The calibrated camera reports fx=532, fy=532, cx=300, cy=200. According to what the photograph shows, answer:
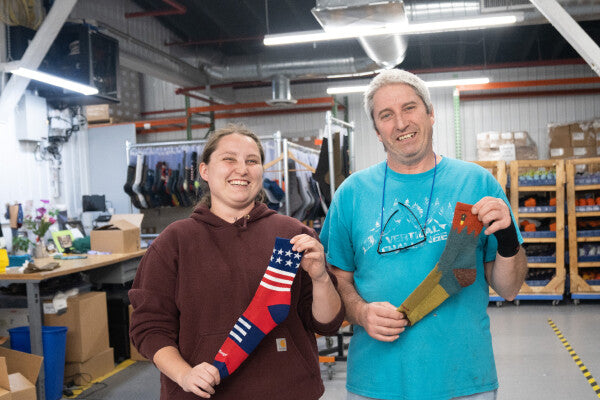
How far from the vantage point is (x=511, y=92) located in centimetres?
1156

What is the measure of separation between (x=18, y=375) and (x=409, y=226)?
9.64 feet

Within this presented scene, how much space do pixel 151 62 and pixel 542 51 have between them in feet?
29.4

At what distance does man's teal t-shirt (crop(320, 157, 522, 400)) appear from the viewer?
4.82 ft

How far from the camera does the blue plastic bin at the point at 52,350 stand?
3.97m

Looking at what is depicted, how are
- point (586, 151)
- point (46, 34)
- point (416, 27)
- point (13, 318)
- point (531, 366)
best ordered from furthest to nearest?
point (586, 151) → point (416, 27) → point (46, 34) → point (531, 366) → point (13, 318)

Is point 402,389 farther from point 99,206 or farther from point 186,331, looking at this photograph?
point 99,206

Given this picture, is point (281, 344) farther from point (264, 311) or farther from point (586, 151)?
point (586, 151)

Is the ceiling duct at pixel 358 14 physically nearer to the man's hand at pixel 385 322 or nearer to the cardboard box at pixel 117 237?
the cardboard box at pixel 117 237

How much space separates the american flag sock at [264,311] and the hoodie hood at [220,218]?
165 mm

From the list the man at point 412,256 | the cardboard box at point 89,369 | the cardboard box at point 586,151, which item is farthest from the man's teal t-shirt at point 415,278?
the cardboard box at point 586,151

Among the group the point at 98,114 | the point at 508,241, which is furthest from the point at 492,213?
the point at 98,114

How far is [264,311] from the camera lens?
140 centimetres

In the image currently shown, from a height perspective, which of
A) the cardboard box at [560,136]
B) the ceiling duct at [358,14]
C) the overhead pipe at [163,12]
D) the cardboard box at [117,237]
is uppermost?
the overhead pipe at [163,12]

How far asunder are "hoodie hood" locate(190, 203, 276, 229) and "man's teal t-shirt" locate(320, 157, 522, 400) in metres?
0.24
